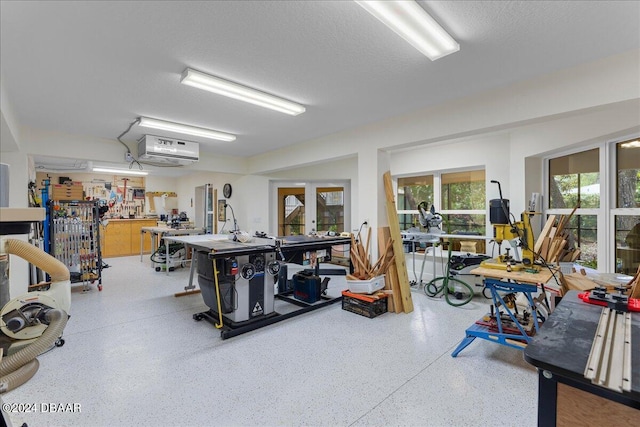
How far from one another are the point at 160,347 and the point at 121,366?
376mm

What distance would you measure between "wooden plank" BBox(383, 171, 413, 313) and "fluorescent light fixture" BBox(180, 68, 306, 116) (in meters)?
1.62

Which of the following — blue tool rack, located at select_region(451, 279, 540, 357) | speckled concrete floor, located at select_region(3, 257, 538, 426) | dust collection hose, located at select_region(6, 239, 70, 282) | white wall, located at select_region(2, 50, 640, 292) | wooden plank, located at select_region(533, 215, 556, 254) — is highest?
white wall, located at select_region(2, 50, 640, 292)

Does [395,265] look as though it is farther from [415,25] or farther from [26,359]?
[26,359]

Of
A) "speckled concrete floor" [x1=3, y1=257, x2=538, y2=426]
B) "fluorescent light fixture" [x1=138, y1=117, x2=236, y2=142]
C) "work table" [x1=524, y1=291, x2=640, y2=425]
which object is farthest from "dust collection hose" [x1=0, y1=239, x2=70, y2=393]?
"fluorescent light fixture" [x1=138, y1=117, x2=236, y2=142]

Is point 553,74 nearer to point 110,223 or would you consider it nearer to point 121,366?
point 121,366

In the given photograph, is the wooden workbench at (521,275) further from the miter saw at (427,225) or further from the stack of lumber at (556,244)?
the miter saw at (427,225)

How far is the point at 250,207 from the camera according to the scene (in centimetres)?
699

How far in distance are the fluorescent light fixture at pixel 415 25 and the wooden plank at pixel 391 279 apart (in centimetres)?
228

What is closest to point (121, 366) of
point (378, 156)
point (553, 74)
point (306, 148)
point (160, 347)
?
point (160, 347)

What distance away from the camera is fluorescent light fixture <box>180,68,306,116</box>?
2.66 meters

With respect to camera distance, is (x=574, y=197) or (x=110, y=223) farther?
(x=110, y=223)

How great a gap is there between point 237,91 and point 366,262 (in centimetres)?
264

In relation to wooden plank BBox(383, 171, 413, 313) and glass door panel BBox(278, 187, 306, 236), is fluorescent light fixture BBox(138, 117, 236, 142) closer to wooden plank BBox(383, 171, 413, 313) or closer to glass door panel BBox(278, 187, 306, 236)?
glass door panel BBox(278, 187, 306, 236)

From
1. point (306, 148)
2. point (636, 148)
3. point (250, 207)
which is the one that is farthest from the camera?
point (250, 207)
